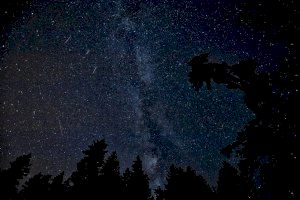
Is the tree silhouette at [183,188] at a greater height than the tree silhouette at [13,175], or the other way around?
the tree silhouette at [183,188]

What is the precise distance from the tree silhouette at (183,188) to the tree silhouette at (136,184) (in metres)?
1.34

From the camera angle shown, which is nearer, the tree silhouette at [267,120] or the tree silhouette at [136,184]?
the tree silhouette at [267,120]

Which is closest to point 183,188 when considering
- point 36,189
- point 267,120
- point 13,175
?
point 36,189

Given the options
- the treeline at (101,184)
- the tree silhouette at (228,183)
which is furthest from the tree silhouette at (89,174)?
the tree silhouette at (228,183)

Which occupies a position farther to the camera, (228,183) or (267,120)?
(228,183)

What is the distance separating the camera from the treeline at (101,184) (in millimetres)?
22625

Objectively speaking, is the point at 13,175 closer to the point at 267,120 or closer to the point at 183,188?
the point at 183,188

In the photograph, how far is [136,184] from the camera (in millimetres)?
24969

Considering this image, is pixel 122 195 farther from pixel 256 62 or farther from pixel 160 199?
pixel 256 62

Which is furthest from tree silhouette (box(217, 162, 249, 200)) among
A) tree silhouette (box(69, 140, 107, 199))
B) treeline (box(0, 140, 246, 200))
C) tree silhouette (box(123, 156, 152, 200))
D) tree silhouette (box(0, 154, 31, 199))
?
tree silhouette (box(0, 154, 31, 199))

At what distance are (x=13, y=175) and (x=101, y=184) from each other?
8.42 meters

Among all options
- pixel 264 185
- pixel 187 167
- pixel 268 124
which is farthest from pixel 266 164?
pixel 187 167

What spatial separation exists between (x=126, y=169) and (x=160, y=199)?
636 cm

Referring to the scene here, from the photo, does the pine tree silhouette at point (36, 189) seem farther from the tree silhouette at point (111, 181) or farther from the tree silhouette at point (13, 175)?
the tree silhouette at point (111, 181)
